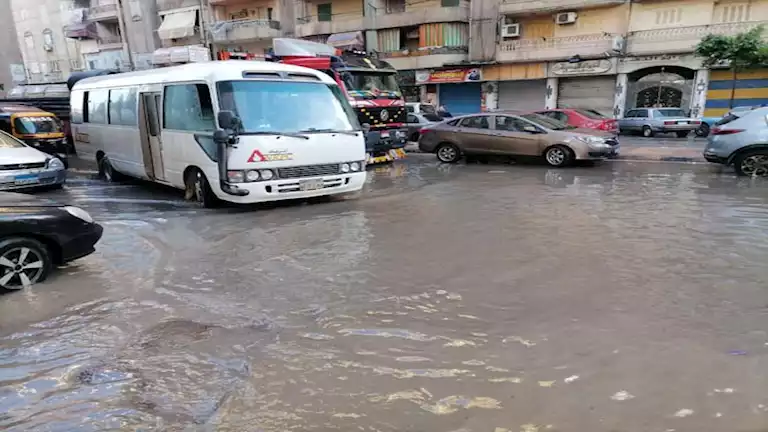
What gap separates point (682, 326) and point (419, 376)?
2097mm

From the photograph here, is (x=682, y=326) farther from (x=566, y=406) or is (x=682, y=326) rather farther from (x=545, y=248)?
(x=545, y=248)

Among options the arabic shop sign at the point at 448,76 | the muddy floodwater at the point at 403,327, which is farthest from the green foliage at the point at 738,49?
the muddy floodwater at the point at 403,327

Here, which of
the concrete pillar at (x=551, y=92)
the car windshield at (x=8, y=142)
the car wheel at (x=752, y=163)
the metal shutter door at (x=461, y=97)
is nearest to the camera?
the car windshield at (x=8, y=142)

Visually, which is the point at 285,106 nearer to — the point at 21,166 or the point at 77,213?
the point at 77,213

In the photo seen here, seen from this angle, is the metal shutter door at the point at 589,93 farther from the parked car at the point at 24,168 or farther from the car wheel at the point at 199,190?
the parked car at the point at 24,168

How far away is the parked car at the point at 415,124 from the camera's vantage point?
66.5ft

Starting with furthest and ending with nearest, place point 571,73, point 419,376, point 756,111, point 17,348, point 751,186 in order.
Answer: point 571,73 < point 756,111 < point 751,186 < point 17,348 < point 419,376

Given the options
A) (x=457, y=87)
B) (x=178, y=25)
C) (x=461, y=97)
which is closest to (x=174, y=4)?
(x=178, y=25)

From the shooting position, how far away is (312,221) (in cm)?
762

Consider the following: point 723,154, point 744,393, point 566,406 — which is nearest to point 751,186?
point 723,154

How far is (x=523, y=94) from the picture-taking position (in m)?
30.6

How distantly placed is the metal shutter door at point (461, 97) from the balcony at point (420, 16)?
3910 mm

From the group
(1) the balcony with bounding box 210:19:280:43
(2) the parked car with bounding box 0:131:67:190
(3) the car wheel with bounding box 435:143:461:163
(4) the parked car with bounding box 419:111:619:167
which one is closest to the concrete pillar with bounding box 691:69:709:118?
(4) the parked car with bounding box 419:111:619:167

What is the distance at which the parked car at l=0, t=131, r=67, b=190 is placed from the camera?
9.59 m
